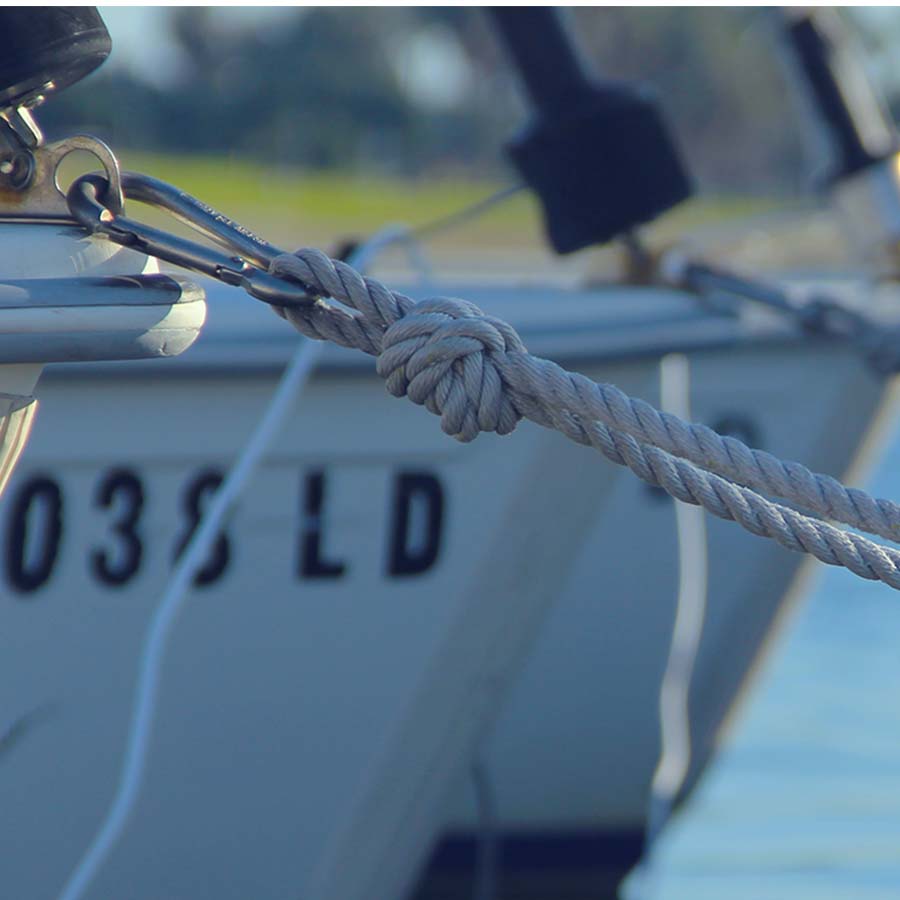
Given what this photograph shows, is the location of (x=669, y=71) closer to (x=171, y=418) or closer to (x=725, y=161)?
(x=725, y=161)

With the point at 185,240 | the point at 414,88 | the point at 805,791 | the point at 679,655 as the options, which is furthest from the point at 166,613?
the point at 414,88

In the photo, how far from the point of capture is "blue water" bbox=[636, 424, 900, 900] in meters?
3.62

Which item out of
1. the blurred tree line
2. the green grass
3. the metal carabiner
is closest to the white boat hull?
the metal carabiner

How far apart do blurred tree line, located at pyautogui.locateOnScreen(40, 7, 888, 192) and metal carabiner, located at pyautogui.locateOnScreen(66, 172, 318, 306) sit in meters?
22.9

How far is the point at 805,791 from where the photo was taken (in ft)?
13.7

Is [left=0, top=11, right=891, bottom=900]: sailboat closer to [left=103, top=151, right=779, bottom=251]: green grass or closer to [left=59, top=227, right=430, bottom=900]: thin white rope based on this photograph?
[left=59, top=227, right=430, bottom=900]: thin white rope

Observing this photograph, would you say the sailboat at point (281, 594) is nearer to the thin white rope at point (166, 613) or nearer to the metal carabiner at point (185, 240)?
the thin white rope at point (166, 613)

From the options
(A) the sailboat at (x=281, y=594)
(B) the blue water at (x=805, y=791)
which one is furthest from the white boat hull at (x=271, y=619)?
(B) the blue water at (x=805, y=791)

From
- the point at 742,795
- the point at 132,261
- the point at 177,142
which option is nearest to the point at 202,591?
the point at 132,261

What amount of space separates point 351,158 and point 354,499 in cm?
2560

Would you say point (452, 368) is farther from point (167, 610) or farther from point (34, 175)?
point (167, 610)

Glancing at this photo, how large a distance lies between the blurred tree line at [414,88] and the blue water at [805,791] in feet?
64.8

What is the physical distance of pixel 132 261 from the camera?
1445 mm

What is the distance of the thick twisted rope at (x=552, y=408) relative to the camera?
139 centimetres
